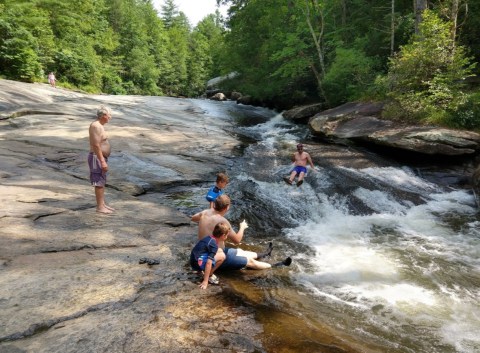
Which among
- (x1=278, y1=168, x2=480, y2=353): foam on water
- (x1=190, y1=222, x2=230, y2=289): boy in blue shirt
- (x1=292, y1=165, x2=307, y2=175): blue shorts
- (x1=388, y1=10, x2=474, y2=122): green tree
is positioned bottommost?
(x1=278, y1=168, x2=480, y2=353): foam on water

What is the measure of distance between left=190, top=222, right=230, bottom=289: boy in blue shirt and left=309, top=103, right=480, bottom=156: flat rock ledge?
8.75 meters

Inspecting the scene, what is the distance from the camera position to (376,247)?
6.53 m

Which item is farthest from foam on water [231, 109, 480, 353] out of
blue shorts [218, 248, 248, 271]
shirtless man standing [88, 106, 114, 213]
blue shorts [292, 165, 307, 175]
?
shirtless man standing [88, 106, 114, 213]

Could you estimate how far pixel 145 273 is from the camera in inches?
169

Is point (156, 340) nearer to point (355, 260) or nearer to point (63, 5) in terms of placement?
point (355, 260)

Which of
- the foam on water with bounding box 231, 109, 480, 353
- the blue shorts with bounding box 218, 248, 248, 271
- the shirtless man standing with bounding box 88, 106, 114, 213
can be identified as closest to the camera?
the foam on water with bounding box 231, 109, 480, 353

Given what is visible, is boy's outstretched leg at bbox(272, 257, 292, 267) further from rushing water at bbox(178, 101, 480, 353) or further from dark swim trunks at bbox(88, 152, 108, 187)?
dark swim trunks at bbox(88, 152, 108, 187)

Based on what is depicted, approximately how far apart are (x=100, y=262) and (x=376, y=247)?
16.2 feet

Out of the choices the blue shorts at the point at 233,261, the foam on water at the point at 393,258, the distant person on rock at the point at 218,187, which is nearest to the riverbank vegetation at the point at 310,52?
the foam on water at the point at 393,258

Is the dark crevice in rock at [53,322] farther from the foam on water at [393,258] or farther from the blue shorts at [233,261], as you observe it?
the foam on water at [393,258]

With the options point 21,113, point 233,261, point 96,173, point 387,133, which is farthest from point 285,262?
point 21,113

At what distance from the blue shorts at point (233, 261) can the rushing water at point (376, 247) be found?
764 mm

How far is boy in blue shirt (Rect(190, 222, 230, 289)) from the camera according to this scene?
429cm

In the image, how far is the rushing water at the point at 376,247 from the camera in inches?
162
